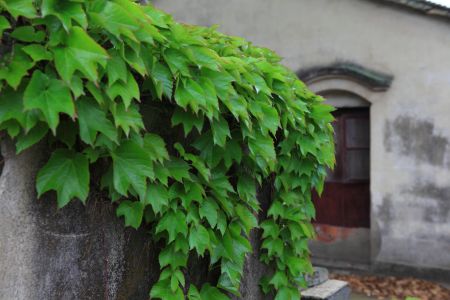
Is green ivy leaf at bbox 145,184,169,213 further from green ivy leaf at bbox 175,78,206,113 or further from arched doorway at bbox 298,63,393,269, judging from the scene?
arched doorway at bbox 298,63,393,269

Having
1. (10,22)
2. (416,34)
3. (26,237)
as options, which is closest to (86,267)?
(26,237)

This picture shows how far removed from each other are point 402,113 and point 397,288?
2610 mm

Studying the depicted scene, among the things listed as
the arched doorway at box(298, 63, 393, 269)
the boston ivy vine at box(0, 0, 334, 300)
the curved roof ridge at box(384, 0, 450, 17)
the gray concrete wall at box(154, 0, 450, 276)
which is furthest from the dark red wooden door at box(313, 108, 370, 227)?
the boston ivy vine at box(0, 0, 334, 300)

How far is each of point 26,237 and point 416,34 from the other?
6.93 meters

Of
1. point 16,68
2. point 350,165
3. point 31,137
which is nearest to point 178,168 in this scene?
point 31,137

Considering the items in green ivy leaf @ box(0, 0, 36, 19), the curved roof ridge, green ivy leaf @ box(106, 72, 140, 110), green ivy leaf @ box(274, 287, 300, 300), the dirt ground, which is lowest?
the dirt ground

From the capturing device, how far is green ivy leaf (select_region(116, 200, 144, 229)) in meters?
1.64

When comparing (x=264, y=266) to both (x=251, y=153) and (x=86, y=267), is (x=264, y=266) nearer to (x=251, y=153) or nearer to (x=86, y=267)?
(x=251, y=153)

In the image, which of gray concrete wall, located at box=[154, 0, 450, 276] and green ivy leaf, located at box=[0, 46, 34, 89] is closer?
green ivy leaf, located at box=[0, 46, 34, 89]

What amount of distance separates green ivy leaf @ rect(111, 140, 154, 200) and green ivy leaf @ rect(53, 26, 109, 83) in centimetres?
31

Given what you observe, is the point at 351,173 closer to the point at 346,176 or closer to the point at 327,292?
the point at 346,176

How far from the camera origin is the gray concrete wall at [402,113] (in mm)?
6703

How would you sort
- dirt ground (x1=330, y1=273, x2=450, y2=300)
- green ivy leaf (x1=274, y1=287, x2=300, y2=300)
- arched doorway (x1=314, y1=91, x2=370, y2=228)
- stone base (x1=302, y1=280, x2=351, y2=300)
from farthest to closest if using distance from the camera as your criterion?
arched doorway (x1=314, y1=91, x2=370, y2=228) < dirt ground (x1=330, y1=273, x2=450, y2=300) < stone base (x1=302, y1=280, x2=351, y2=300) < green ivy leaf (x1=274, y1=287, x2=300, y2=300)

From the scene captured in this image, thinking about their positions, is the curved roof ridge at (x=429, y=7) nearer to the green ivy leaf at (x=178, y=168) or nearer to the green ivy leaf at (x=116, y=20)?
the green ivy leaf at (x=178, y=168)
